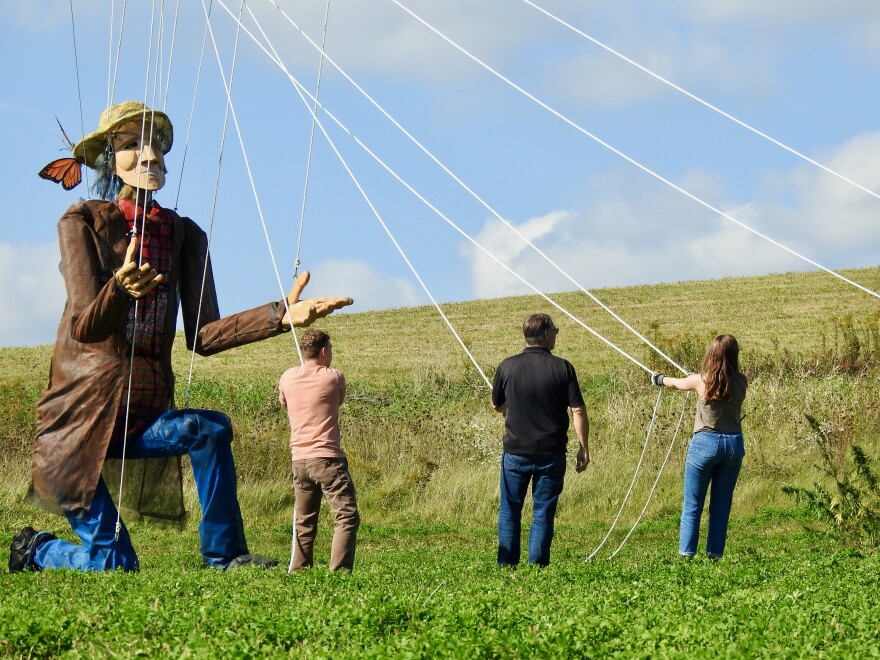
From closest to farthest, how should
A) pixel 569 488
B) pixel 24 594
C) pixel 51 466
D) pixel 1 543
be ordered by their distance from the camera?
1. pixel 24 594
2. pixel 51 466
3. pixel 1 543
4. pixel 569 488

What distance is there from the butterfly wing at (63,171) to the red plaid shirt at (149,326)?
2.17ft

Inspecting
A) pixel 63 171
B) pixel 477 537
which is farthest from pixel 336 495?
pixel 477 537

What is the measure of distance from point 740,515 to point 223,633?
8.85 meters

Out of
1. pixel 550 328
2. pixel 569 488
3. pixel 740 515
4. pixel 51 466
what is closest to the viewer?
pixel 51 466

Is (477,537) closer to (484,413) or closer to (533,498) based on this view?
(533,498)

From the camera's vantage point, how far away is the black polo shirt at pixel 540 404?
7770 mm

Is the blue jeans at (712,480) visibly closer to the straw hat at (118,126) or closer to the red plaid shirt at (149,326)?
the red plaid shirt at (149,326)

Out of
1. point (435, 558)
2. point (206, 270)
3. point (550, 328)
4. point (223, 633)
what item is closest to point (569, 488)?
point (435, 558)

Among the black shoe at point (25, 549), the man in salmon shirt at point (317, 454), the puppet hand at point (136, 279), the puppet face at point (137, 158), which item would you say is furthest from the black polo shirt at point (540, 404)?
the black shoe at point (25, 549)

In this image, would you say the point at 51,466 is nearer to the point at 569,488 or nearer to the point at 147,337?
the point at 147,337

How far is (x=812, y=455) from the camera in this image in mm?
14227

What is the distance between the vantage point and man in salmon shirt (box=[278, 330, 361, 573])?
717cm

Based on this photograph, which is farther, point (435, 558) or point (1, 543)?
point (1, 543)

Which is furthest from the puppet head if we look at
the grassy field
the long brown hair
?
the long brown hair
